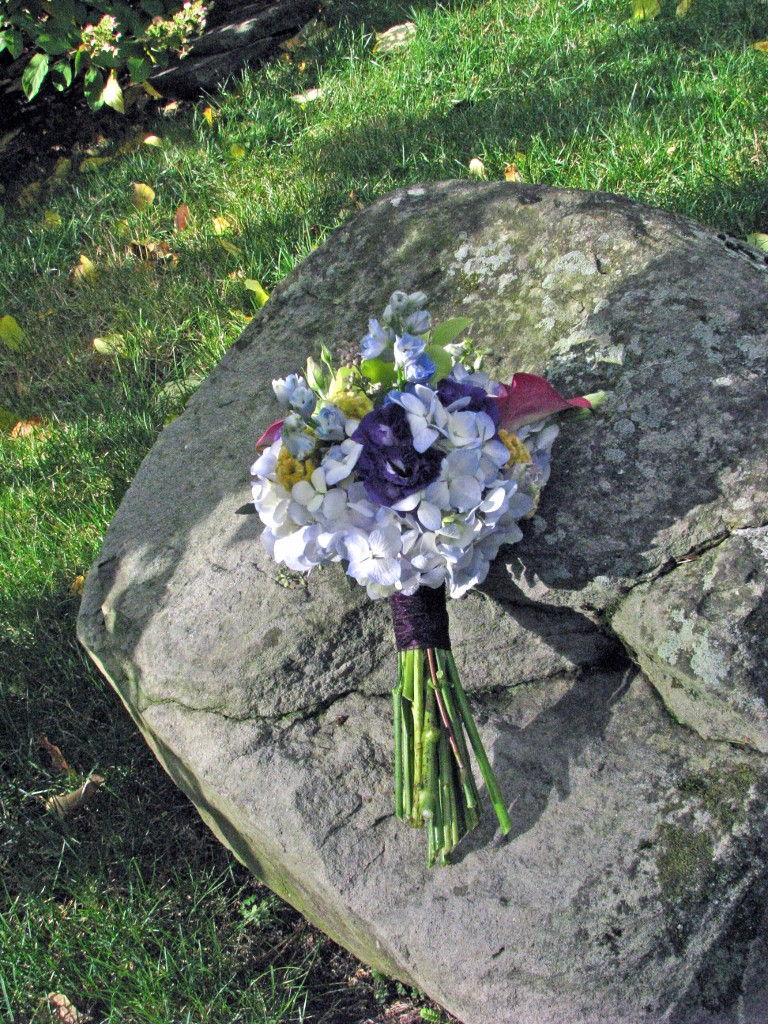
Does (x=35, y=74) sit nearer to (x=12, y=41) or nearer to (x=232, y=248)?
(x=12, y=41)

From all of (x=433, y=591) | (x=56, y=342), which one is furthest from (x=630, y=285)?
(x=56, y=342)

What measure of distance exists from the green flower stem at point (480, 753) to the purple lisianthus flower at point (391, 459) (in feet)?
1.23

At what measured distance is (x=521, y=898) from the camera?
65.7 inches

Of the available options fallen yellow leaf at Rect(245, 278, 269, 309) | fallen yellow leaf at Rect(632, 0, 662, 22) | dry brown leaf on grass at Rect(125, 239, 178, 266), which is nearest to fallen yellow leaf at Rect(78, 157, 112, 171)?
dry brown leaf on grass at Rect(125, 239, 178, 266)

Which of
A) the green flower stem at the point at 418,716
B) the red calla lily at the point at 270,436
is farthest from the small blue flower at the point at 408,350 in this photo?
the green flower stem at the point at 418,716

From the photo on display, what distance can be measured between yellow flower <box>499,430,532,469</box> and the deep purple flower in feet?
0.14

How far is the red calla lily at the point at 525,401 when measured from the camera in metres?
1.89

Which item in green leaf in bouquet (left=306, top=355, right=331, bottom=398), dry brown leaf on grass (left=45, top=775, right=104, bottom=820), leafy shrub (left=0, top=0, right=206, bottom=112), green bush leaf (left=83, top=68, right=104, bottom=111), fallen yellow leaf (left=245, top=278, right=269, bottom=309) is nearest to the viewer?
green leaf in bouquet (left=306, top=355, right=331, bottom=398)

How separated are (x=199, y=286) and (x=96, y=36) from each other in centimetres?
199

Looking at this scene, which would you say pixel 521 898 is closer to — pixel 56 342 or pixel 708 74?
pixel 56 342

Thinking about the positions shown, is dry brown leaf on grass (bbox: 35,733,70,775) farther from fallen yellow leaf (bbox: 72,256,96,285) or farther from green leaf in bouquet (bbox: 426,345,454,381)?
fallen yellow leaf (bbox: 72,256,96,285)

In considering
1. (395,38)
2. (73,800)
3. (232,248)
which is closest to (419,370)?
(73,800)

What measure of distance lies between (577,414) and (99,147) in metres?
4.34

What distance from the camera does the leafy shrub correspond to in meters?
4.79
